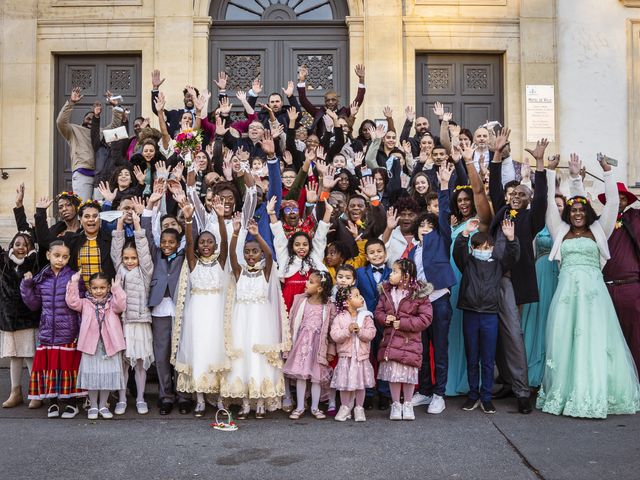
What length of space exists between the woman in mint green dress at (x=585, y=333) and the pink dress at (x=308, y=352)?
6.99 feet

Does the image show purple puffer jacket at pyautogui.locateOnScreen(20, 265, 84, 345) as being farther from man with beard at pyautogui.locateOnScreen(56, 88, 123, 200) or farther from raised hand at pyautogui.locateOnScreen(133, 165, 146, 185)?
man with beard at pyautogui.locateOnScreen(56, 88, 123, 200)

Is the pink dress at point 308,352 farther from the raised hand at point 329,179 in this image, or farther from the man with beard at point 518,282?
the man with beard at point 518,282

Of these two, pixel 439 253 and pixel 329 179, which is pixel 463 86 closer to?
pixel 329 179

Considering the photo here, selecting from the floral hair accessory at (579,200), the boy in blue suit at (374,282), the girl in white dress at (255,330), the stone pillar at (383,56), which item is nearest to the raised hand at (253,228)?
the girl in white dress at (255,330)

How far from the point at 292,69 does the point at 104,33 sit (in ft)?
10.5

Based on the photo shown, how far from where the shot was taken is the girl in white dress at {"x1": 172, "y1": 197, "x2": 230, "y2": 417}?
7477mm

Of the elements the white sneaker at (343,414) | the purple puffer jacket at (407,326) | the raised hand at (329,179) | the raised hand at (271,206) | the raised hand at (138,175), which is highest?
the raised hand at (138,175)

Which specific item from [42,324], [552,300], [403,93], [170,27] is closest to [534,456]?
[552,300]

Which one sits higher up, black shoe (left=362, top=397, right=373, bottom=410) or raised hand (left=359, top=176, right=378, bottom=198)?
raised hand (left=359, top=176, right=378, bottom=198)

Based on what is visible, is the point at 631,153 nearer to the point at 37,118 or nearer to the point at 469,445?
the point at 469,445

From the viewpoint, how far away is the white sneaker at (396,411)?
7.30 metres

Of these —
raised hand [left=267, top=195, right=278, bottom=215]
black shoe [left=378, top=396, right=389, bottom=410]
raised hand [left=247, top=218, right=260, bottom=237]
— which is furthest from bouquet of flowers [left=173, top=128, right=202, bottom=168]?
black shoe [left=378, top=396, right=389, bottom=410]

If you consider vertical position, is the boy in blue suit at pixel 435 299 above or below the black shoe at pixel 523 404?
Answer: above

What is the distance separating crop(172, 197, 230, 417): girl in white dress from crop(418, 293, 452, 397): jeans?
1897 mm
